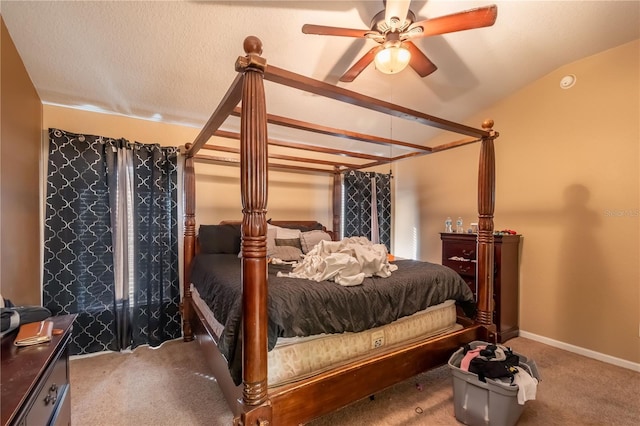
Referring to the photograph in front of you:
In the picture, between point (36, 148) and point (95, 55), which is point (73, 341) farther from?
point (95, 55)

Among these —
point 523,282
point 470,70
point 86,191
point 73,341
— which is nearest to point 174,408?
point 73,341

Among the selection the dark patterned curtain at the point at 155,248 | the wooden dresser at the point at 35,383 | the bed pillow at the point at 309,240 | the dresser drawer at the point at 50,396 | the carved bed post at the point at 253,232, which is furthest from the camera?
the bed pillow at the point at 309,240

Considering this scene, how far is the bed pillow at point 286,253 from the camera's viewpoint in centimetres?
276

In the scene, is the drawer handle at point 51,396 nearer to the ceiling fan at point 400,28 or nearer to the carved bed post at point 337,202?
the ceiling fan at point 400,28

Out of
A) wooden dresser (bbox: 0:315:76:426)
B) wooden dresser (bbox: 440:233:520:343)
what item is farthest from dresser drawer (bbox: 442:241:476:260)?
wooden dresser (bbox: 0:315:76:426)

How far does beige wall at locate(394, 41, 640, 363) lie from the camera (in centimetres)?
246

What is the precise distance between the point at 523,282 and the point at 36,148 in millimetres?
4853

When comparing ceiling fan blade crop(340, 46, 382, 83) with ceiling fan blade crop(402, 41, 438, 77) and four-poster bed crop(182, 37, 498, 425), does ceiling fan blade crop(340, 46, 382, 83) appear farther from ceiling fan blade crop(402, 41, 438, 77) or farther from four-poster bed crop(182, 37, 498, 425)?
four-poster bed crop(182, 37, 498, 425)

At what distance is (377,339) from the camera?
1.79m

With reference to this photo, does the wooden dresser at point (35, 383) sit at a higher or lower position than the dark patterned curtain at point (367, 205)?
lower

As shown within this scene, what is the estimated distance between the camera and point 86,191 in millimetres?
2568

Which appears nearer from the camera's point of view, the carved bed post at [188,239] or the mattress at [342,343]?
the mattress at [342,343]

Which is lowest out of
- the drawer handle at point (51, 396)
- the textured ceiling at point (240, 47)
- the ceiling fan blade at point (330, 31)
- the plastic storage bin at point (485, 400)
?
the plastic storage bin at point (485, 400)

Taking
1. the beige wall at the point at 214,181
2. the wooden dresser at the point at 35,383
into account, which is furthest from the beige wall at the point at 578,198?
the wooden dresser at the point at 35,383
